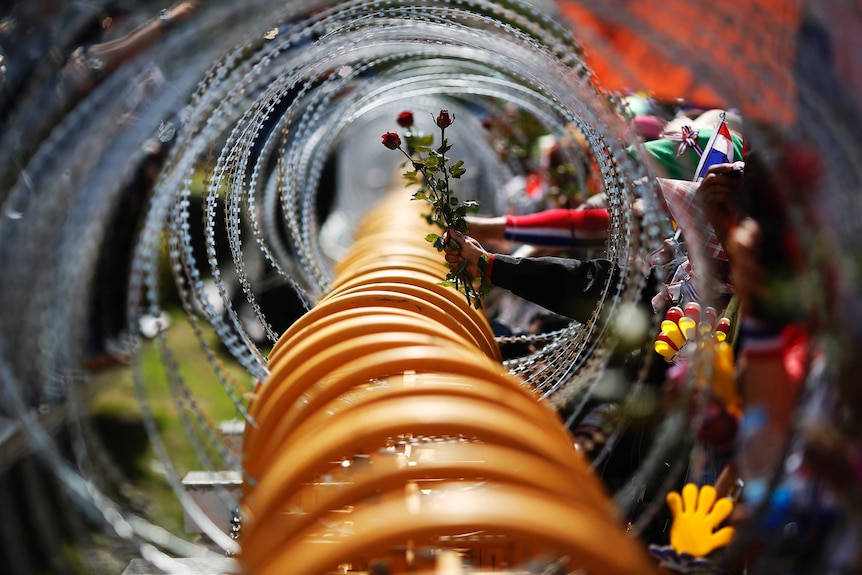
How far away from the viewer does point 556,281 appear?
3.19 meters

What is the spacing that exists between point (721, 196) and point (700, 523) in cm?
87

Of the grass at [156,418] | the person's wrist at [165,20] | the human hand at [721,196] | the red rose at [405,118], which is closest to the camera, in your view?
the human hand at [721,196]

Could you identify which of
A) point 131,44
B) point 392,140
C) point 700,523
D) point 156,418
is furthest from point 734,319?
point 156,418

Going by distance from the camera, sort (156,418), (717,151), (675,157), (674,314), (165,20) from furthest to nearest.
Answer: (156,418) < (675,157) < (717,151) < (674,314) < (165,20)

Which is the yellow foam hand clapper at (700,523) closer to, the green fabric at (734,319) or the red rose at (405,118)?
the green fabric at (734,319)

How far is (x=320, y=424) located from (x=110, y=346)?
3.73 m

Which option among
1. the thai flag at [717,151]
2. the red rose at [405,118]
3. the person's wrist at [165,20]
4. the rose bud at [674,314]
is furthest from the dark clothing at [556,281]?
the person's wrist at [165,20]

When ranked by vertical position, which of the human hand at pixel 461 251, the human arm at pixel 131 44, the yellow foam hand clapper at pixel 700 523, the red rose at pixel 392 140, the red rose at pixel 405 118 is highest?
the red rose at pixel 405 118

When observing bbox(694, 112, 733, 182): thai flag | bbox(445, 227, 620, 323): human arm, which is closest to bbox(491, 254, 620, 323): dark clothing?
bbox(445, 227, 620, 323): human arm

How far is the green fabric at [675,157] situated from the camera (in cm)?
336

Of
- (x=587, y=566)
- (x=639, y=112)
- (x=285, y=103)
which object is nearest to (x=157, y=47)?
(x=587, y=566)

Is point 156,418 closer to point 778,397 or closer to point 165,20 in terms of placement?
point 165,20

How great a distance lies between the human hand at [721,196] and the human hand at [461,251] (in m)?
1.08

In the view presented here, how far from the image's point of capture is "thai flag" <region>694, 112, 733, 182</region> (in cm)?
300
